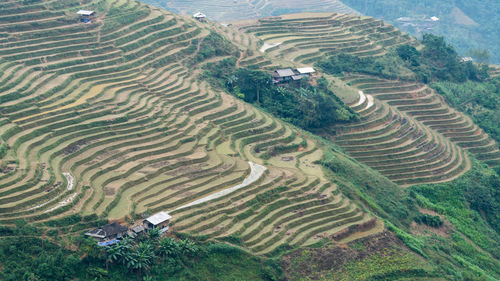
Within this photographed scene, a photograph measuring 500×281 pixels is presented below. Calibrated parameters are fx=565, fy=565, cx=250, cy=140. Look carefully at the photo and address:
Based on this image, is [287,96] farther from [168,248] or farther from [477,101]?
[168,248]

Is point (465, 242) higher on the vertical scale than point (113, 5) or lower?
lower

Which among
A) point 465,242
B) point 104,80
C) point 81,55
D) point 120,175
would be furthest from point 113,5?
point 465,242

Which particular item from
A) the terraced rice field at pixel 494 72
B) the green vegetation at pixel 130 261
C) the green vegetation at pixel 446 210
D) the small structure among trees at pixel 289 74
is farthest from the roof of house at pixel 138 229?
the terraced rice field at pixel 494 72

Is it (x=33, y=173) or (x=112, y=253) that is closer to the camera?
(x=112, y=253)

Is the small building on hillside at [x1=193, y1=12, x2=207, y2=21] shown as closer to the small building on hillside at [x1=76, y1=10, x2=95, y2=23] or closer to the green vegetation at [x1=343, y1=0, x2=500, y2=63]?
the small building on hillside at [x1=76, y1=10, x2=95, y2=23]

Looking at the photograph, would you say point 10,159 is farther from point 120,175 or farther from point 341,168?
point 341,168

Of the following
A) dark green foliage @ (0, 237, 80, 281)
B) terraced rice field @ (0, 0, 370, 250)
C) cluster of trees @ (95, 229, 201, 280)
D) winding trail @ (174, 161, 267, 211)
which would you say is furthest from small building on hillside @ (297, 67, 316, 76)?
dark green foliage @ (0, 237, 80, 281)
